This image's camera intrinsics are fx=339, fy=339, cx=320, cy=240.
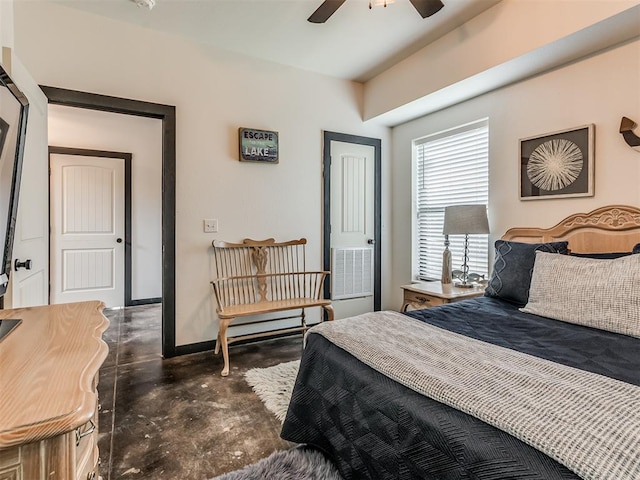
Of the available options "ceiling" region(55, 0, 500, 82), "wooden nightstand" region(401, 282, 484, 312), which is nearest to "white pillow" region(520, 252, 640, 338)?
"wooden nightstand" region(401, 282, 484, 312)

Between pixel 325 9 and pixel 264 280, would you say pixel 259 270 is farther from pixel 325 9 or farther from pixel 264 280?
pixel 325 9

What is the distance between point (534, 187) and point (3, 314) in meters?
3.19

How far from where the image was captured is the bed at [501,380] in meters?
0.80

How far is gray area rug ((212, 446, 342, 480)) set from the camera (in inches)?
57.7

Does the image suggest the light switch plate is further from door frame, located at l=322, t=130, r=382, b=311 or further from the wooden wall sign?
door frame, located at l=322, t=130, r=382, b=311

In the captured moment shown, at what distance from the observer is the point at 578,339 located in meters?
1.50

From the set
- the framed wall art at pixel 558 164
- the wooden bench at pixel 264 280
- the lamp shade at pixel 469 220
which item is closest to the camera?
the framed wall art at pixel 558 164

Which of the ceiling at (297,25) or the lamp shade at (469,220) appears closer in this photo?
the ceiling at (297,25)

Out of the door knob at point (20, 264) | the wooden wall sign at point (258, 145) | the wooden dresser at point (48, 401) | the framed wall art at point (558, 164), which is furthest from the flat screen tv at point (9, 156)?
the framed wall art at point (558, 164)

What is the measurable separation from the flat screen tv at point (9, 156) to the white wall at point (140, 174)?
3562 millimetres

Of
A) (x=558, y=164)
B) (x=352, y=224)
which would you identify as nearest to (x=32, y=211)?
(x=352, y=224)

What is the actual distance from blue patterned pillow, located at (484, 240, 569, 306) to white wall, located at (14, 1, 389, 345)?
1.78 meters

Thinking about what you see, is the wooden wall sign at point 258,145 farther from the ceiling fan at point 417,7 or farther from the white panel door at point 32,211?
the white panel door at point 32,211

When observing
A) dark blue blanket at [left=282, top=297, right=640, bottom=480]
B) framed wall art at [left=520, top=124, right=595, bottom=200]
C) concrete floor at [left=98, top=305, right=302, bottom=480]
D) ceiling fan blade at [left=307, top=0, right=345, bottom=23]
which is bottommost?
concrete floor at [left=98, top=305, right=302, bottom=480]
